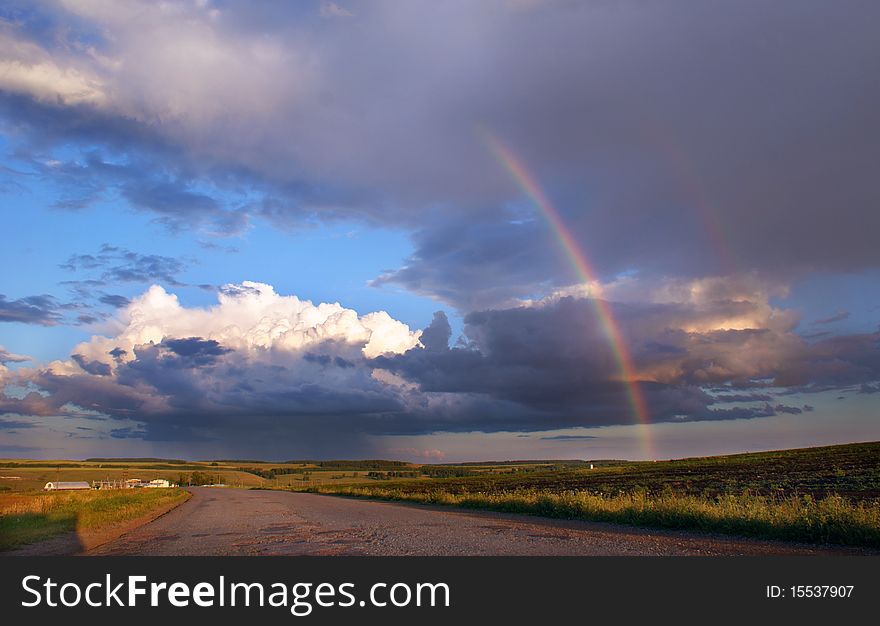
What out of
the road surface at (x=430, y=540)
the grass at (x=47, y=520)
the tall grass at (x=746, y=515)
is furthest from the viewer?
the grass at (x=47, y=520)

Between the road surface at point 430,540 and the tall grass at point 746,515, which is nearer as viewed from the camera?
the road surface at point 430,540

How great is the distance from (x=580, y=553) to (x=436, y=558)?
3461mm

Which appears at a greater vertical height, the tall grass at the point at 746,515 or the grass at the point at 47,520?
the tall grass at the point at 746,515

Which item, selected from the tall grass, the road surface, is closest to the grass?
the road surface

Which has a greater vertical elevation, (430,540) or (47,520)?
(430,540)

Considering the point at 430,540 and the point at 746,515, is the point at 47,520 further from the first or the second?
the point at 746,515

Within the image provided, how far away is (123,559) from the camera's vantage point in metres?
15.9

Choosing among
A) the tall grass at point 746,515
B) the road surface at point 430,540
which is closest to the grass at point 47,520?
the road surface at point 430,540

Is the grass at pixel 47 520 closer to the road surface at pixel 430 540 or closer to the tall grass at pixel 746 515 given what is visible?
the road surface at pixel 430 540

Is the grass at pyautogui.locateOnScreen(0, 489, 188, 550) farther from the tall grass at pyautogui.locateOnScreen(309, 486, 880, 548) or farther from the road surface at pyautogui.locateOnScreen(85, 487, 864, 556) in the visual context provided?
the tall grass at pyautogui.locateOnScreen(309, 486, 880, 548)

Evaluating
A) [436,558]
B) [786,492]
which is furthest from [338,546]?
[786,492]

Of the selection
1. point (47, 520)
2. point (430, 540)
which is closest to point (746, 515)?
point (430, 540)

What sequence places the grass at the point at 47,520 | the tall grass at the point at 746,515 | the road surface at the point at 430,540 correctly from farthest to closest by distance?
the grass at the point at 47,520 < the tall grass at the point at 746,515 < the road surface at the point at 430,540

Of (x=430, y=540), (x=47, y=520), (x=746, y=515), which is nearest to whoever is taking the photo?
(x=430, y=540)
